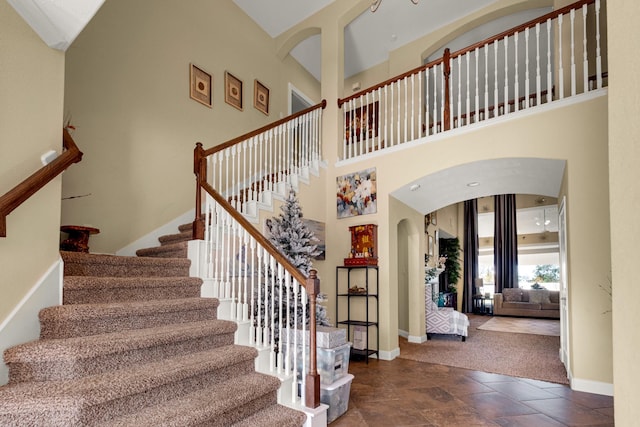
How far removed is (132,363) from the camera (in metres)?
2.39

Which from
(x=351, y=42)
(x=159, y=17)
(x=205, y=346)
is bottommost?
(x=205, y=346)

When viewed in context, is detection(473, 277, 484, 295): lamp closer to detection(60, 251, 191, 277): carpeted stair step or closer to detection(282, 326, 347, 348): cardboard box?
detection(282, 326, 347, 348): cardboard box

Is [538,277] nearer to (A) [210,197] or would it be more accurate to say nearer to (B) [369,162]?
(B) [369,162]

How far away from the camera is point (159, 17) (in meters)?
5.12

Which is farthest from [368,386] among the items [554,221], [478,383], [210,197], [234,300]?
[554,221]

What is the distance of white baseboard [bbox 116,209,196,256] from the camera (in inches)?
179

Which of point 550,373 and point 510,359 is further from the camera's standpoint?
point 510,359

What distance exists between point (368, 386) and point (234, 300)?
1.75 metres

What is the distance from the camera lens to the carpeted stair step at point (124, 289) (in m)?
2.63

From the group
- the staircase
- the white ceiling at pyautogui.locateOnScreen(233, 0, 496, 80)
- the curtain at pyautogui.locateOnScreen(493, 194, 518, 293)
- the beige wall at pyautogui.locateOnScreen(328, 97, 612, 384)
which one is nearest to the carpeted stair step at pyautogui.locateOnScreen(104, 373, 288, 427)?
the staircase

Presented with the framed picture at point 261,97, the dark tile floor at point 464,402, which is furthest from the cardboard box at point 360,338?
the framed picture at point 261,97

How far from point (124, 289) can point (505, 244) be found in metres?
11.5

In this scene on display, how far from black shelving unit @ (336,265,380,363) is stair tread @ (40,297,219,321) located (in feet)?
8.41

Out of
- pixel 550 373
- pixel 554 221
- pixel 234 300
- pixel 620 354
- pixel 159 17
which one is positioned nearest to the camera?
pixel 620 354
